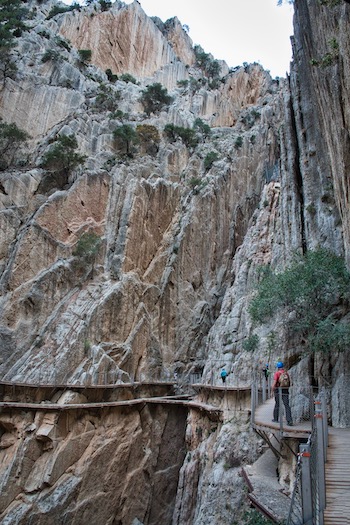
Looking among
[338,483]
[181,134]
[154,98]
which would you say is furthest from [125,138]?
[338,483]

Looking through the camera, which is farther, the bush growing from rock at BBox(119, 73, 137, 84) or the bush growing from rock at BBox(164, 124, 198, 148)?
the bush growing from rock at BBox(119, 73, 137, 84)

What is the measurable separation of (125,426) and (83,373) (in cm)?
466

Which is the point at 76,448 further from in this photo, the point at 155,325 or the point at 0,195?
the point at 0,195

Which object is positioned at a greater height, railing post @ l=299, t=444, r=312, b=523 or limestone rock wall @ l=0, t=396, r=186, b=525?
railing post @ l=299, t=444, r=312, b=523

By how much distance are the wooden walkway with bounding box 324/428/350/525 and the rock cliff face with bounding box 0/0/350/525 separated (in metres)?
4.24

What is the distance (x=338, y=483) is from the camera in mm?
6293

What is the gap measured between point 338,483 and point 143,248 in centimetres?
3079

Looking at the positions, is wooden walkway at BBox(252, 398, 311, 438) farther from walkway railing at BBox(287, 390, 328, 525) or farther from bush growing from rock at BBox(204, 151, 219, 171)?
bush growing from rock at BBox(204, 151, 219, 171)

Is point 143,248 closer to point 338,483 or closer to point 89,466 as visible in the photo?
point 89,466

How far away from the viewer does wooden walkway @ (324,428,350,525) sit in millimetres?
5395

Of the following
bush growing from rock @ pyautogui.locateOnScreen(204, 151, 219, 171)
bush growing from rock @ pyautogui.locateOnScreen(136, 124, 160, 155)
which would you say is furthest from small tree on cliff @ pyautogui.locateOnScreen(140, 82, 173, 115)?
bush growing from rock @ pyautogui.locateOnScreen(204, 151, 219, 171)

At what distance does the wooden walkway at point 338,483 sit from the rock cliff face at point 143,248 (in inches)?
167

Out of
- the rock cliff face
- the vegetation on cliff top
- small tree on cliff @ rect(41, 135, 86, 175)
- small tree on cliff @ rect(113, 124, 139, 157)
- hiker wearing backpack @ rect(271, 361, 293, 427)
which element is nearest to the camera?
hiker wearing backpack @ rect(271, 361, 293, 427)

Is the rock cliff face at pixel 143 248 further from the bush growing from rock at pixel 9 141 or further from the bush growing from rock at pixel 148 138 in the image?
the bush growing from rock at pixel 9 141
